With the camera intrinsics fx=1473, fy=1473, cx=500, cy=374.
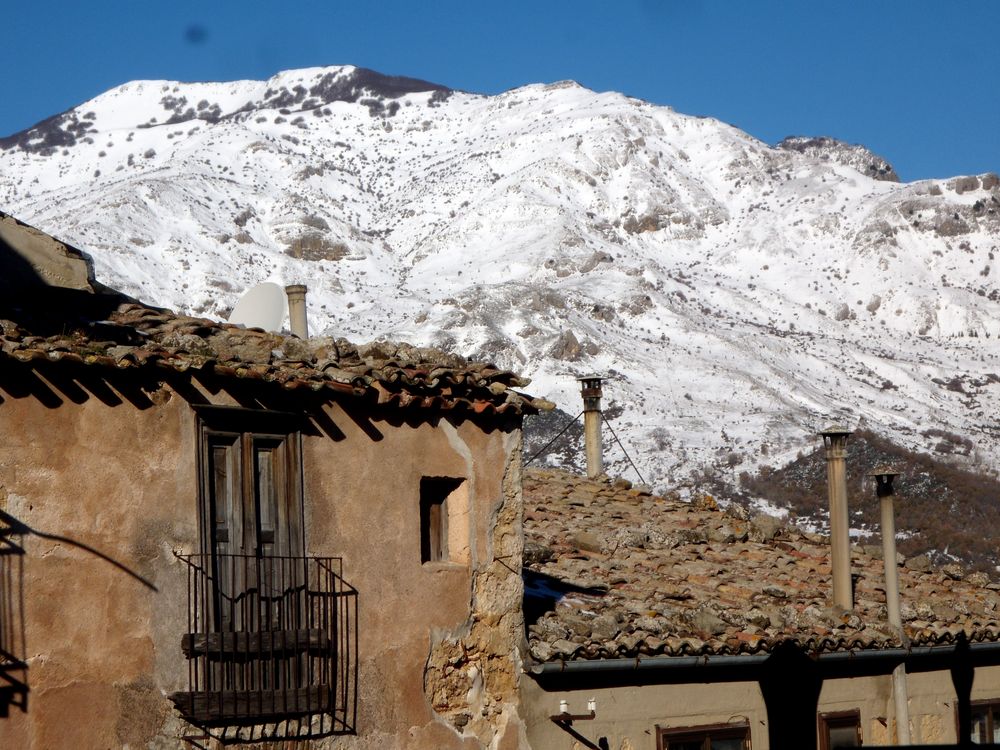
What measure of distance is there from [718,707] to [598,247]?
7900cm

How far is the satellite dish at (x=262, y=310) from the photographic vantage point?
42.6ft

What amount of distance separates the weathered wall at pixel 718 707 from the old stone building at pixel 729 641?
0.04ft

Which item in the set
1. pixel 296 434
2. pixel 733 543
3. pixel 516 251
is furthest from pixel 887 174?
pixel 296 434

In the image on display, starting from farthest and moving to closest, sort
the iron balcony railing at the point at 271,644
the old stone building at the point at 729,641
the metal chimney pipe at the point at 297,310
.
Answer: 1. the metal chimney pipe at the point at 297,310
2. the old stone building at the point at 729,641
3. the iron balcony railing at the point at 271,644

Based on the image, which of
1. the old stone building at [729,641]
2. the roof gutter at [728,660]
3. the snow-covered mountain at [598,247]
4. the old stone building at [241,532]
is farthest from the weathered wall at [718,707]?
the snow-covered mountain at [598,247]

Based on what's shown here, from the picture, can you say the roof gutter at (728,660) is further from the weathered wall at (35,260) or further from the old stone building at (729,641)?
the weathered wall at (35,260)

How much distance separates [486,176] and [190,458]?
98.5 meters

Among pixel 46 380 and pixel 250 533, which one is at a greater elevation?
pixel 46 380

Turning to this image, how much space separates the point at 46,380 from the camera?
8.87 meters

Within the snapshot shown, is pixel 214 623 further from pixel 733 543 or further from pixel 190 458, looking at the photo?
pixel 733 543

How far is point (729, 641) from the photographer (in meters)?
12.7

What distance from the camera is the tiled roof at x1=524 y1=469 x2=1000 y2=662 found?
12.4 m

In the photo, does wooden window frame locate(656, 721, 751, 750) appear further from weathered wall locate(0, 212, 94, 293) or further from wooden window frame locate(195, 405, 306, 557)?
weathered wall locate(0, 212, 94, 293)

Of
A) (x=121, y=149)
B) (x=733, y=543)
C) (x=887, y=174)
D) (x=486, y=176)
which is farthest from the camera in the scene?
(x=121, y=149)
